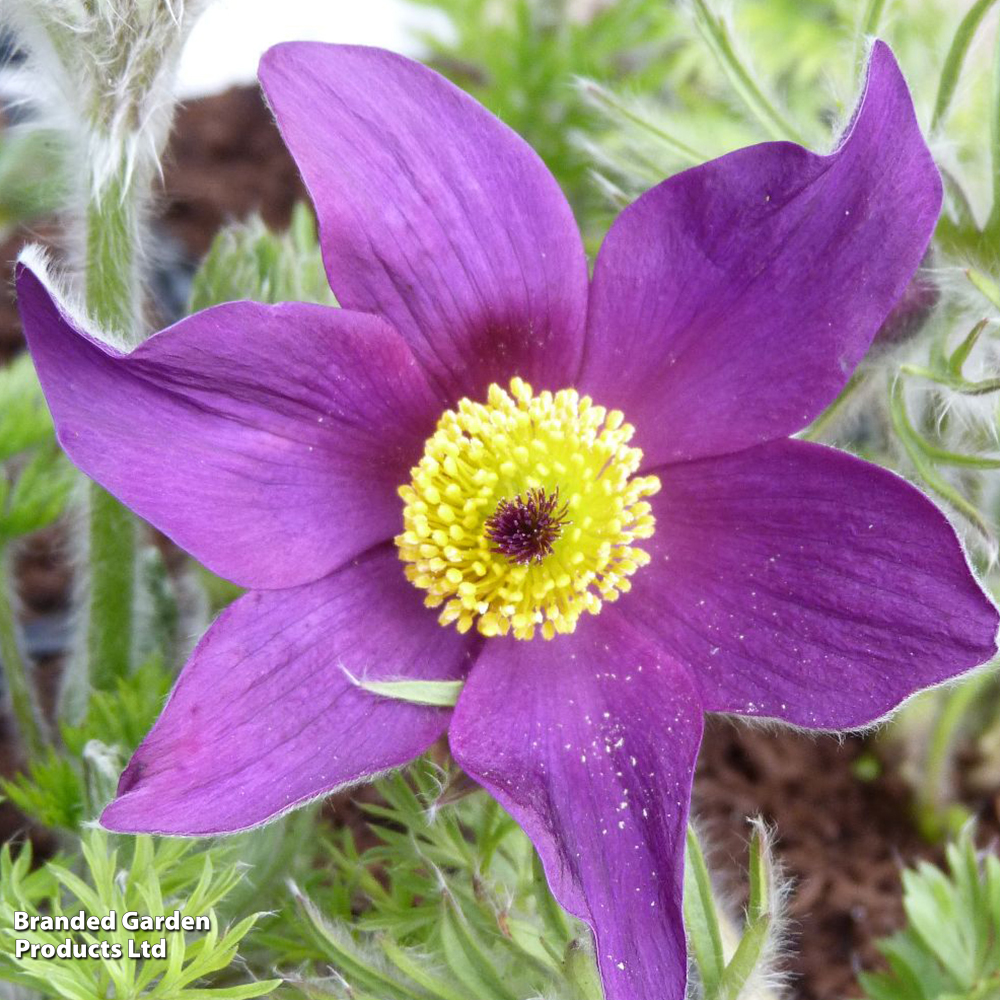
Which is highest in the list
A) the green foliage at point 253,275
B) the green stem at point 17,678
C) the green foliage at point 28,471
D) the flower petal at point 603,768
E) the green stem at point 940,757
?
the green foliage at point 253,275

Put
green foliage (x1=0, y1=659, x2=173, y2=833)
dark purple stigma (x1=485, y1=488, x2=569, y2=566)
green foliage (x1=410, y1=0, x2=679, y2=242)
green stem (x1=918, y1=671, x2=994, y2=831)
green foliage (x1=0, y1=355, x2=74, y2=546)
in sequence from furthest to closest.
Result: green foliage (x1=410, y1=0, x2=679, y2=242) < green stem (x1=918, y1=671, x2=994, y2=831) < green foliage (x1=0, y1=355, x2=74, y2=546) < green foliage (x1=0, y1=659, x2=173, y2=833) < dark purple stigma (x1=485, y1=488, x2=569, y2=566)

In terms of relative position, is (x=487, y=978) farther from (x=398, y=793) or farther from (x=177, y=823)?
(x=177, y=823)

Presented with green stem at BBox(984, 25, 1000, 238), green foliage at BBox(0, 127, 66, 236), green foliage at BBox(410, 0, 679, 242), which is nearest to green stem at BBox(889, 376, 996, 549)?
green stem at BBox(984, 25, 1000, 238)

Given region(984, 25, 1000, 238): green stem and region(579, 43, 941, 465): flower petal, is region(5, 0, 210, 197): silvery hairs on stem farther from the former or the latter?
region(984, 25, 1000, 238): green stem

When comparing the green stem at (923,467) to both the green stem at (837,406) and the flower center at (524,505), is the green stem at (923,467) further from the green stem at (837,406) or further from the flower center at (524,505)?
the flower center at (524,505)

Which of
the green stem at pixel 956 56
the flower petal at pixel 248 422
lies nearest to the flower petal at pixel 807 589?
the flower petal at pixel 248 422

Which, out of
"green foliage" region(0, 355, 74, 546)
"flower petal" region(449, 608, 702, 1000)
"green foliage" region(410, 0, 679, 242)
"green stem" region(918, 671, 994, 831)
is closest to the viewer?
"flower petal" region(449, 608, 702, 1000)

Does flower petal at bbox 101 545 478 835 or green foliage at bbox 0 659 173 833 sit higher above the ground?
flower petal at bbox 101 545 478 835
